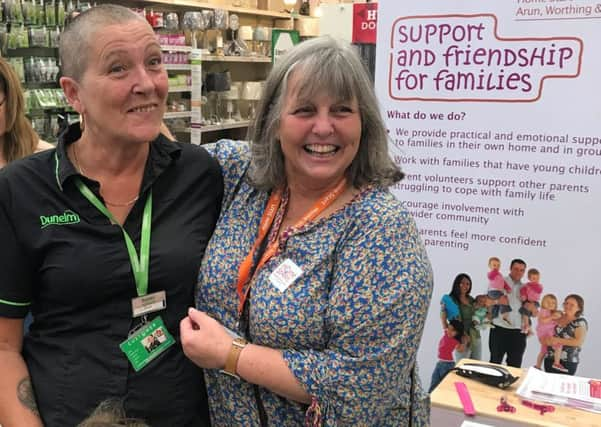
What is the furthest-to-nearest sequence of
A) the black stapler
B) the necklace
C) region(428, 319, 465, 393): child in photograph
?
region(428, 319, 465, 393): child in photograph
the black stapler
the necklace

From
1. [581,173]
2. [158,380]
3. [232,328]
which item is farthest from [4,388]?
[581,173]

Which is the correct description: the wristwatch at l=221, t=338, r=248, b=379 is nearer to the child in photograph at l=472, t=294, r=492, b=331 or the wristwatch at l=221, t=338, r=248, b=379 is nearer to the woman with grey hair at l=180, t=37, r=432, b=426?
the woman with grey hair at l=180, t=37, r=432, b=426

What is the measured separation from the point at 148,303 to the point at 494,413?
120 cm

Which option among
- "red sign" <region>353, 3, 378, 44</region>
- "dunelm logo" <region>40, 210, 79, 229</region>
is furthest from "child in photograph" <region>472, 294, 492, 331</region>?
"dunelm logo" <region>40, 210, 79, 229</region>

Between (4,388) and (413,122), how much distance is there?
2.05 metres

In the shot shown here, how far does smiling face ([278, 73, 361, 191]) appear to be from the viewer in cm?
131

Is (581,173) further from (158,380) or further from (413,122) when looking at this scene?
(158,380)

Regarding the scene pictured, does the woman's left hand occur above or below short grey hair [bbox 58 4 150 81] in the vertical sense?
below

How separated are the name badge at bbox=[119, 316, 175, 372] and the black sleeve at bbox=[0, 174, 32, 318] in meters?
0.27

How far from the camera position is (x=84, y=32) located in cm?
135

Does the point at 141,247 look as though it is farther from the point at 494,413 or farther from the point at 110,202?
the point at 494,413

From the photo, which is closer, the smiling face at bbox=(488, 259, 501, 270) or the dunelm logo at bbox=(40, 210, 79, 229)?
the dunelm logo at bbox=(40, 210, 79, 229)

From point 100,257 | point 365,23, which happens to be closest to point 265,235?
point 100,257

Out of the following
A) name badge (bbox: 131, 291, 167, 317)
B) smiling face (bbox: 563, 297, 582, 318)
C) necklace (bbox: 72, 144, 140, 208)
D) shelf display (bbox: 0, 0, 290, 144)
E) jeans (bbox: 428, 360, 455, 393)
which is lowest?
jeans (bbox: 428, 360, 455, 393)
